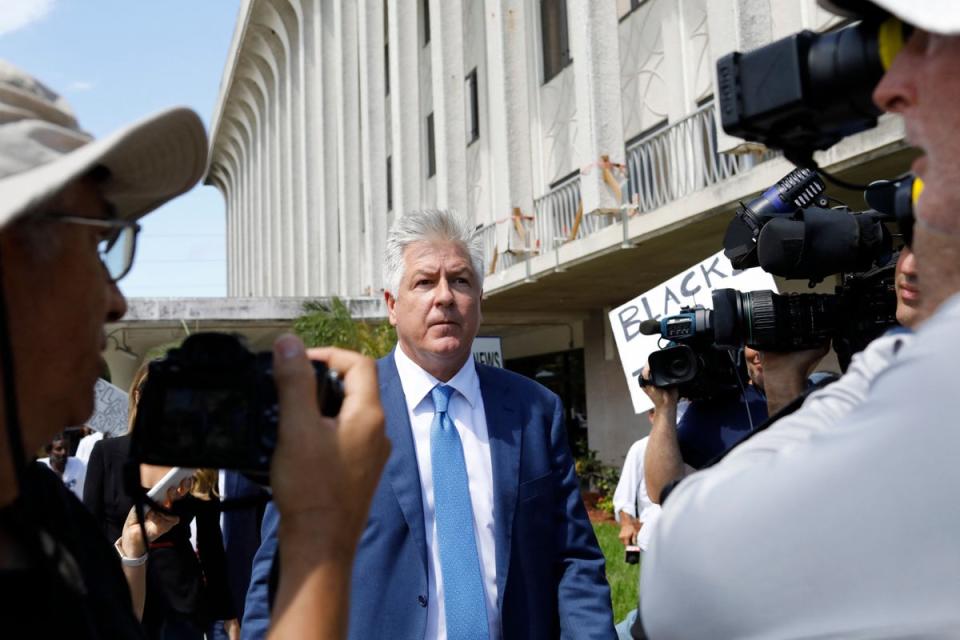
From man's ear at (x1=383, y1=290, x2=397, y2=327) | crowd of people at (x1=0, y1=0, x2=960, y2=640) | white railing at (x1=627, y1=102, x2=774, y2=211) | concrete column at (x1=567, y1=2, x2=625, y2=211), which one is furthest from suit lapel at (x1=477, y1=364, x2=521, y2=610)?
concrete column at (x1=567, y1=2, x2=625, y2=211)

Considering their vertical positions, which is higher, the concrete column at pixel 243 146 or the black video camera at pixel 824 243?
the concrete column at pixel 243 146

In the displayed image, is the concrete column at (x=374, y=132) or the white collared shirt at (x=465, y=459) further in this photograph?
the concrete column at (x=374, y=132)

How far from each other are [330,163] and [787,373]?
27617mm

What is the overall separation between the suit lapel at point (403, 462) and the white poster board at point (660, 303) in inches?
73.6

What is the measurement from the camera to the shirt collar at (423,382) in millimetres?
3078

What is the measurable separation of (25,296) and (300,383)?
0.37 meters

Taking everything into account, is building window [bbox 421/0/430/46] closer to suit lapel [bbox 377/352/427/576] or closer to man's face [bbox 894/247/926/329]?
suit lapel [bbox 377/352/427/576]

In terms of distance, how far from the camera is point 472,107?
1831 centimetres

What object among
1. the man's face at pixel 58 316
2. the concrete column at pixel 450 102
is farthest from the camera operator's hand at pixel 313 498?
the concrete column at pixel 450 102

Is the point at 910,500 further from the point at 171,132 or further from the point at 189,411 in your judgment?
the point at 171,132

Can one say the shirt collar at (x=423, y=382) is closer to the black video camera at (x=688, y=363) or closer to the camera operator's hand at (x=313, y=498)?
the black video camera at (x=688, y=363)

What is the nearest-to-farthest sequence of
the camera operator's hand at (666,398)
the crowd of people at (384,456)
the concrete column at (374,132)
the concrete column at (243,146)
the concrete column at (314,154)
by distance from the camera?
1. the crowd of people at (384,456)
2. the camera operator's hand at (666,398)
3. the concrete column at (374,132)
4. the concrete column at (314,154)
5. the concrete column at (243,146)

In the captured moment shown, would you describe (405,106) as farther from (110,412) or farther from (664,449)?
(664,449)

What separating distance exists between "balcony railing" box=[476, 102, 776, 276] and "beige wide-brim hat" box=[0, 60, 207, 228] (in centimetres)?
836
